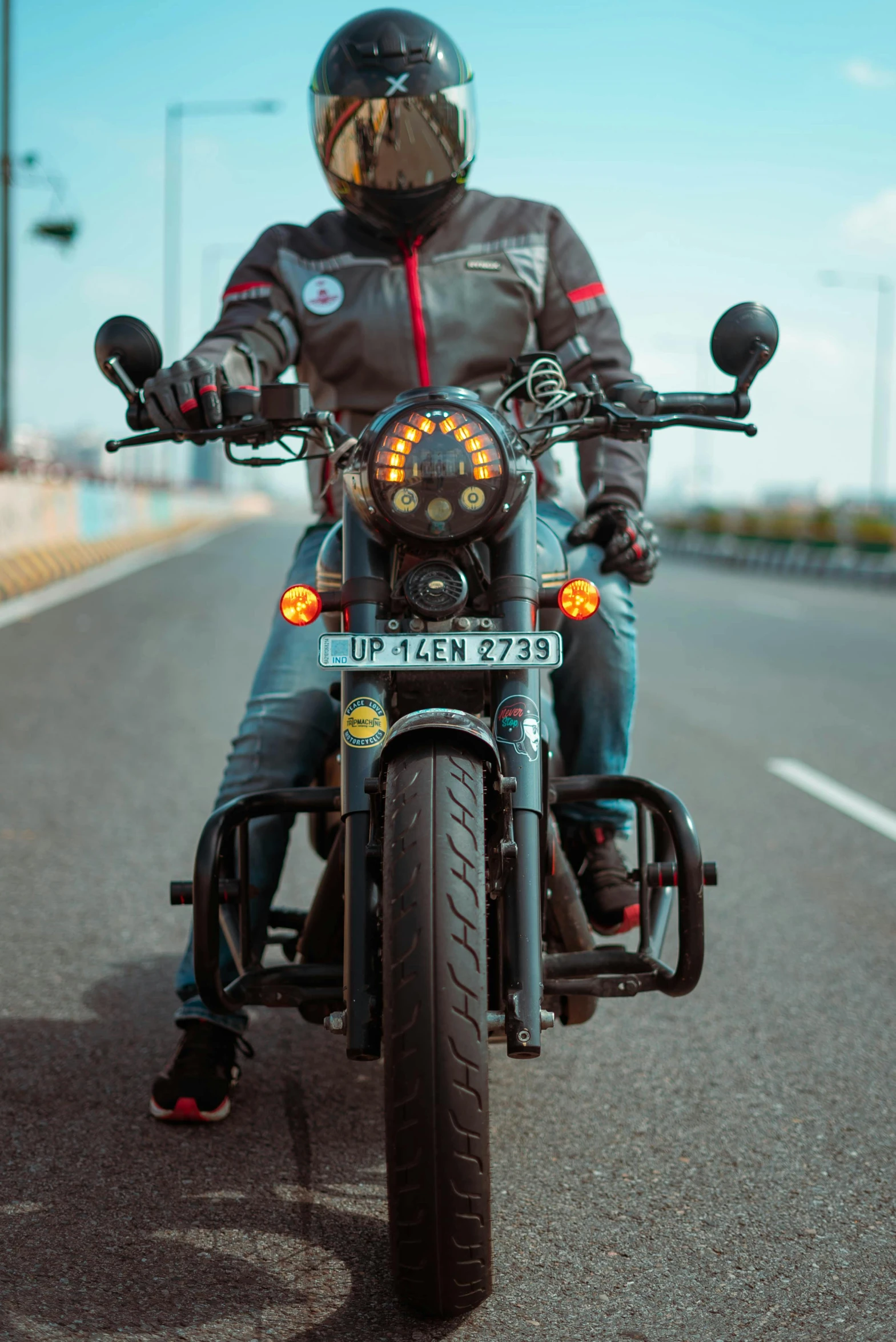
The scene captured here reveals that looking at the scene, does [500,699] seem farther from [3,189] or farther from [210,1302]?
[3,189]

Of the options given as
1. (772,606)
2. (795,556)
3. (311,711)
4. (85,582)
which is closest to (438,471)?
(311,711)

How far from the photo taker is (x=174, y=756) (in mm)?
7262

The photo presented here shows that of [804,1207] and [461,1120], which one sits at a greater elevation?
[461,1120]

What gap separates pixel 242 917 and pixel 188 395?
0.99 meters

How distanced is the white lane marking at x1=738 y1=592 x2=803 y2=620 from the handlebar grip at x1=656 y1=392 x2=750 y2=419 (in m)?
14.5

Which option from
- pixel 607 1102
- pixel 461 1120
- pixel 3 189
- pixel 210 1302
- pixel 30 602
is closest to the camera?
pixel 461 1120

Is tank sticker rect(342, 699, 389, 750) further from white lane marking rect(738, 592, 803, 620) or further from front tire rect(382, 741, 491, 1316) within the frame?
white lane marking rect(738, 592, 803, 620)

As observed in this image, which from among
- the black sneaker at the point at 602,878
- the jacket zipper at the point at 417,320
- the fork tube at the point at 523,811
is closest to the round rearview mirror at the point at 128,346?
the jacket zipper at the point at 417,320

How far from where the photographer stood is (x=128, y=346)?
2.84 meters

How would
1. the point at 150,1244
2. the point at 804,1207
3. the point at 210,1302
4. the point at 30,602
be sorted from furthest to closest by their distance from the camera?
1. the point at 30,602
2. the point at 804,1207
3. the point at 150,1244
4. the point at 210,1302

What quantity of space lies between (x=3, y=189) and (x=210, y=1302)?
2200 cm

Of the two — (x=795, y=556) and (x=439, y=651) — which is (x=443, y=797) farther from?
(x=795, y=556)

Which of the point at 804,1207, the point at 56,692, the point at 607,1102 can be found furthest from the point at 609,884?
the point at 56,692

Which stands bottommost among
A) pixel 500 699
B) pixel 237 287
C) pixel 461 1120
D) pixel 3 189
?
pixel 461 1120
